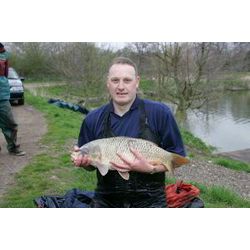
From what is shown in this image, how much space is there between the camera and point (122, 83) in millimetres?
3092

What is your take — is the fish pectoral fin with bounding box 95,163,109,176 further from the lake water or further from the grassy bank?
the lake water

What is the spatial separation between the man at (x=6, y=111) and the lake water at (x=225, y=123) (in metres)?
9.97

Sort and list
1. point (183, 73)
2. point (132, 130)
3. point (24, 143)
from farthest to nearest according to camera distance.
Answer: point (183, 73) < point (24, 143) < point (132, 130)

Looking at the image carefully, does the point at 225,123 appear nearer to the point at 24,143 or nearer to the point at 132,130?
the point at 24,143

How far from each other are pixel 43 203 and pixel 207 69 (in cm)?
1527

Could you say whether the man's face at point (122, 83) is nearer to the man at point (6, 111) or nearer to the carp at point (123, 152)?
the carp at point (123, 152)

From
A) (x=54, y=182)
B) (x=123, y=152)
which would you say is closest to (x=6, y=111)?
(x=54, y=182)

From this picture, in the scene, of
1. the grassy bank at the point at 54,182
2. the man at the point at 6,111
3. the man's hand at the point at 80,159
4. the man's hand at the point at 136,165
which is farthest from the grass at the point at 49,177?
the man's hand at the point at 136,165

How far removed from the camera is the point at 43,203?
450 centimetres

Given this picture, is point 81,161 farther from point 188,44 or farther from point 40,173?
point 188,44

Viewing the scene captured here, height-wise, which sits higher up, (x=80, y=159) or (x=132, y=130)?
(x=132, y=130)

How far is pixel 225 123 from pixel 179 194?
55.1 feet

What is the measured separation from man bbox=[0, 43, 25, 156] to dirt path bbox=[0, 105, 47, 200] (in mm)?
181

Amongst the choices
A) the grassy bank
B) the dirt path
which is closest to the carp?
the grassy bank
